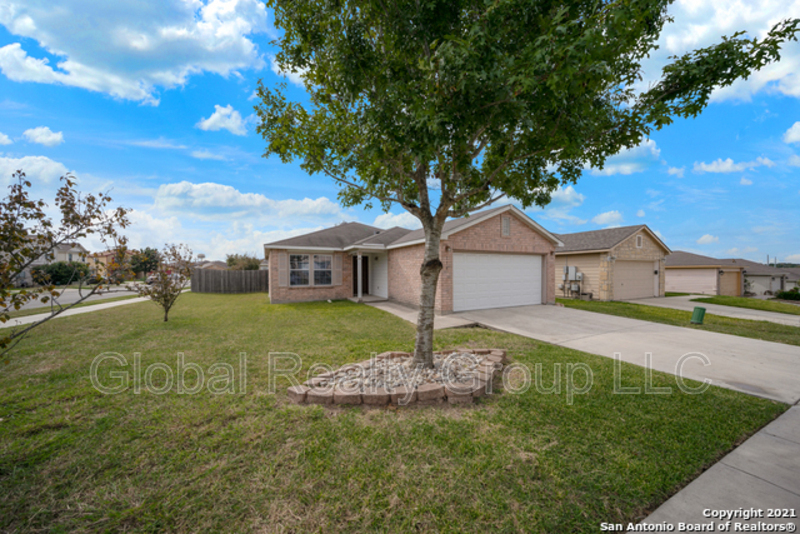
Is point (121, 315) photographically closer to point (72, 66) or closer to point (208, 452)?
point (72, 66)

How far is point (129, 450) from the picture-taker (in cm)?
285

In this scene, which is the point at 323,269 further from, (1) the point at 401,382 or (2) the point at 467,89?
(2) the point at 467,89

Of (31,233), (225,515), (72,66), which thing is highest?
(72,66)

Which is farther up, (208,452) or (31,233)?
(31,233)

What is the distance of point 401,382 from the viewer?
4.16 metres

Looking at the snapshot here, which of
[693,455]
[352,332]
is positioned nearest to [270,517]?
[693,455]

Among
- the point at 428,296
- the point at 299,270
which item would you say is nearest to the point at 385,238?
the point at 299,270

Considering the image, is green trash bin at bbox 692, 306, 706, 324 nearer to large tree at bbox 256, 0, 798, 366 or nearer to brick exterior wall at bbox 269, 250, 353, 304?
large tree at bbox 256, 0, 798, 366

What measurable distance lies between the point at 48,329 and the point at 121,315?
8.24ft

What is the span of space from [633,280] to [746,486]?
719 inches

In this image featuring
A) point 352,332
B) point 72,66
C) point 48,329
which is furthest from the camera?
point 48,329

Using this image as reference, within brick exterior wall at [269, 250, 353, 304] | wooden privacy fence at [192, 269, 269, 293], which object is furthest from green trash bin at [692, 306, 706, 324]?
wooden privacy fence at [192, 269, 269, 293]

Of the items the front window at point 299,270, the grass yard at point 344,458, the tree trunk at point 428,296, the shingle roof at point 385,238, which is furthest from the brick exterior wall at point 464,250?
the grass yard at point 344,458

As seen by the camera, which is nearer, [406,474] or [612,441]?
[406,474]
